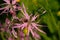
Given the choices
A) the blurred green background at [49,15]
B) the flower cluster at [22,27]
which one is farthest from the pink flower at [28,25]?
the blurred green background at [49,15]

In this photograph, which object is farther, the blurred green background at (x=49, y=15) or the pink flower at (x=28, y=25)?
the blurred green background at (x=49, y=15)

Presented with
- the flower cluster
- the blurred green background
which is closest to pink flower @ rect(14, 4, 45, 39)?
the flower cluster

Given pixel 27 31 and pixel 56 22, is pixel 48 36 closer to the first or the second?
pixel 56 22

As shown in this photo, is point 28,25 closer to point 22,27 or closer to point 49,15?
point 22,27

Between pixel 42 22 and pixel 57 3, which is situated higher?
pixel 57 3

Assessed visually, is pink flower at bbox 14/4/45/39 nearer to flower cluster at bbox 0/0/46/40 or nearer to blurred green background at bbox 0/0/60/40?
flower cluster at bbox 0/0/46/40

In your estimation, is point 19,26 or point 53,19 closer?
point 19,26

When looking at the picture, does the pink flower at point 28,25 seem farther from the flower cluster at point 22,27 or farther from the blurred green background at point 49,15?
the blurred green background at point 49,15

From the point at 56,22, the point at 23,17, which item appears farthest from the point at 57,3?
the point at 23,17

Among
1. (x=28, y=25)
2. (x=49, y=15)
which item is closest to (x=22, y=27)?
(x=28, y=25)

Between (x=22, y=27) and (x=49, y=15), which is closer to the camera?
(x=22, y=27)

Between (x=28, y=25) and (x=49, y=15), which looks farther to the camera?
(x=49, y=15)
